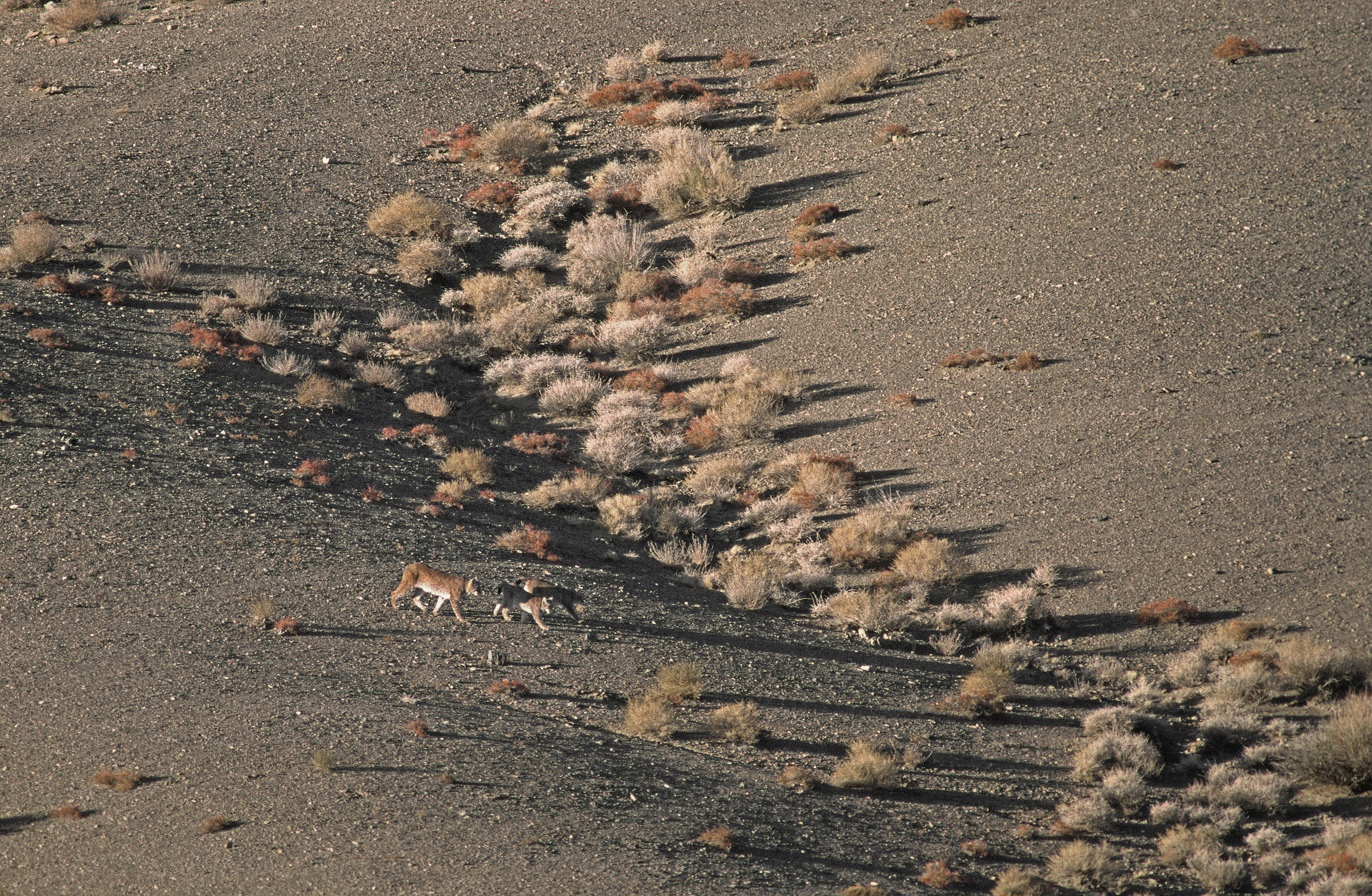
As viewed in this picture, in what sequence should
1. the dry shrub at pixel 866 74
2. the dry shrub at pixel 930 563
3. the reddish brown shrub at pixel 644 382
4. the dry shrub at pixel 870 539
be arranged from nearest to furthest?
the dry shrub at pixel 930 563 < the dry shrub at pixel 870 539 < the reddish brown shrub at pixel 644 382 < the dry shrub at pixel 866 74

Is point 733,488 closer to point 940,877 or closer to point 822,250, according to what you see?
point 822,250

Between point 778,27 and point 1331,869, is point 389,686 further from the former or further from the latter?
point 778,27

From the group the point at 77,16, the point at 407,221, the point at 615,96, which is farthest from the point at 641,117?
the point at 77,16

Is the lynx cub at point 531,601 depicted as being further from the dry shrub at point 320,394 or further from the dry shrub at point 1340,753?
the dry shrub at point 1340,753

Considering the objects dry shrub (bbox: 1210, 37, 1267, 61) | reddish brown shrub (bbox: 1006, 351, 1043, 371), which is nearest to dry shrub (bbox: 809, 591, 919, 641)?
reddish brown shrub (bbox: 1006, 351, 1043, 371)

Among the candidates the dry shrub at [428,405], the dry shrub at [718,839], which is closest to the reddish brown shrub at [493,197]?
the dry shrub at [428,405]

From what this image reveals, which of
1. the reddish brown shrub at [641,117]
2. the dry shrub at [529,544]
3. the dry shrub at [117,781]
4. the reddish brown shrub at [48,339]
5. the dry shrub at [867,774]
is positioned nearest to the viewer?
the dry shrub at [117,781]

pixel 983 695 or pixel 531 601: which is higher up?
pixel 531 601
